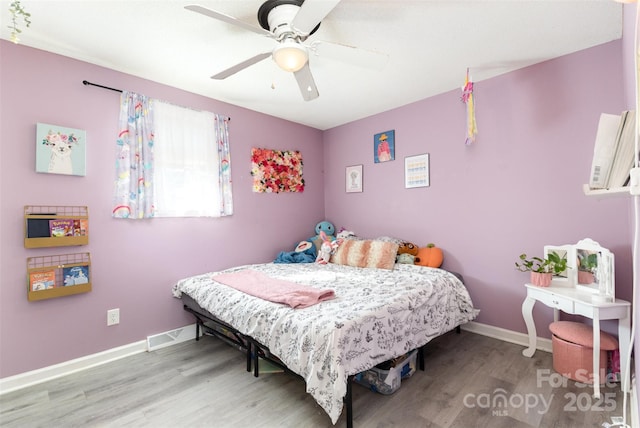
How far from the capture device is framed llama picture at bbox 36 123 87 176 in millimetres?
2168

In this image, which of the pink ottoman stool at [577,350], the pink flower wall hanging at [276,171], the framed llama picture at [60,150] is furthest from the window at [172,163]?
the pink ottoman stool at [577,350]

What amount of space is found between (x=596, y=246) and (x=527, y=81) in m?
1.48

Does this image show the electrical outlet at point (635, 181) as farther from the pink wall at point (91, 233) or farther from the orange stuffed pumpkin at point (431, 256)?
the pink wall at point (91, 233)

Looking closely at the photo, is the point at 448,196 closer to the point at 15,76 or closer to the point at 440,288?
the point at 440,288

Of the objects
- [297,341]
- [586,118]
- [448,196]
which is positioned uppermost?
[586,118]

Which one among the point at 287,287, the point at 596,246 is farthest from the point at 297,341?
the point at 596,246

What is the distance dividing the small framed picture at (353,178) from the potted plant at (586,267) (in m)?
2.31

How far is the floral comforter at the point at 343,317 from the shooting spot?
5.04 ft

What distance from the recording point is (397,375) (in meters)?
2.00

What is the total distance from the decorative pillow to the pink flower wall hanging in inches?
42.9

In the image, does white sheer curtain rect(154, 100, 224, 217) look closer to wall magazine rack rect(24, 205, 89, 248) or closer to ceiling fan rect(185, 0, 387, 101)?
wall magazine rack rect(24, 205, 89, 248)

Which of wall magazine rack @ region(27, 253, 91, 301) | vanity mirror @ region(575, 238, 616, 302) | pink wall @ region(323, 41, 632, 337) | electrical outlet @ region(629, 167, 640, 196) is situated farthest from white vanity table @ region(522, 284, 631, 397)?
wall magazine rack @ region(27, 253, 91, 301)

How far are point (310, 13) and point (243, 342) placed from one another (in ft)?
7.19

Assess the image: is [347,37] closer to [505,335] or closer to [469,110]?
[469,110]
